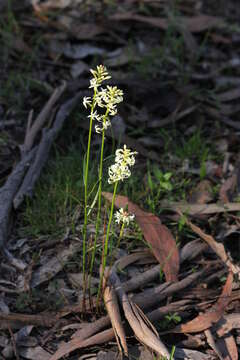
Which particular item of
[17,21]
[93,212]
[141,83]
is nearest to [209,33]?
[141,83]

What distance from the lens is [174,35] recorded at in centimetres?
485

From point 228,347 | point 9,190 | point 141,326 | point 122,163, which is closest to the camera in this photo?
point 122,163

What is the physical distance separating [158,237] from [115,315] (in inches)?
24.1

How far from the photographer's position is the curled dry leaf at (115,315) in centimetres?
247

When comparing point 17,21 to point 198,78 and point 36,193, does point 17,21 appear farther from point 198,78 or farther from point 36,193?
point 36,193

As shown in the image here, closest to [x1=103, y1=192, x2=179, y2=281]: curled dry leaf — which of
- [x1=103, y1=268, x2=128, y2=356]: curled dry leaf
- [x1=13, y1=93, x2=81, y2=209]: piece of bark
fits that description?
[x1=103, y1=268, x2=128, y2=356]: curled dry leaf

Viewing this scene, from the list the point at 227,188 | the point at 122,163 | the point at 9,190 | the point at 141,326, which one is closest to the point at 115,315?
the point at 141,326

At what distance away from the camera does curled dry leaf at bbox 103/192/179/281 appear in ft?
9.66

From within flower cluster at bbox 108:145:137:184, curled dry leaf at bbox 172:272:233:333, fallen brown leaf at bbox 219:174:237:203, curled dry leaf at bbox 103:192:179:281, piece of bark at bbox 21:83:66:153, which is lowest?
curled dry leaf at bbox 172:272:233:333

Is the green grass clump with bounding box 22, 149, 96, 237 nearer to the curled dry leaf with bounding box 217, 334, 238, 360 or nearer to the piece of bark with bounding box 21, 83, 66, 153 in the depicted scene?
the piece of bark with bounding box 21, 83, 66, 153

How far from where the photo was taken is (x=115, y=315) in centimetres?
257

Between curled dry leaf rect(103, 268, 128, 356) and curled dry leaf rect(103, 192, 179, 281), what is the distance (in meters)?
0.37

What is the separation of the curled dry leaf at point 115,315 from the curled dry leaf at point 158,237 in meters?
0.37

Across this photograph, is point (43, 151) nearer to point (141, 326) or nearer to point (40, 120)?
point (40, 120)
